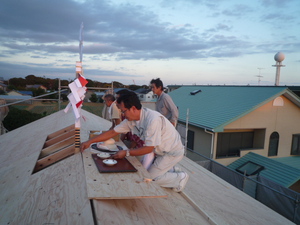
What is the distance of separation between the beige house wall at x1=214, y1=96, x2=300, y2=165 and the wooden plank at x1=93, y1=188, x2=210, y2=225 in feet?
27.5

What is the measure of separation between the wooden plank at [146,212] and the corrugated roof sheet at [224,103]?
295 inches

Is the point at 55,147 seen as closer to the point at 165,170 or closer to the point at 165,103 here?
the point at 165,170

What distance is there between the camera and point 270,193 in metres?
6.20

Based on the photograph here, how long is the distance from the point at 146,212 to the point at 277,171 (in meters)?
8.76

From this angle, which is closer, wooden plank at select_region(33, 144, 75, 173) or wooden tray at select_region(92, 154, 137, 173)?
wooden tray at select_region(92, 154, 137, 173)

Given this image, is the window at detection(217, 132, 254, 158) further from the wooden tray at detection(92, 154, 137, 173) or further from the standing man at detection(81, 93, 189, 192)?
the wooden tray at detection(92, 154, 137, 173)

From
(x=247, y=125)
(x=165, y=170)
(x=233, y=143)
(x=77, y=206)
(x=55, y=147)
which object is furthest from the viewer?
(x=233, y=143)

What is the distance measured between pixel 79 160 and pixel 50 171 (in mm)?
355

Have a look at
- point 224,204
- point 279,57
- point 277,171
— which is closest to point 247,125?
point 277,171

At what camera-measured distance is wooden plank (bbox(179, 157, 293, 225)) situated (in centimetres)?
310

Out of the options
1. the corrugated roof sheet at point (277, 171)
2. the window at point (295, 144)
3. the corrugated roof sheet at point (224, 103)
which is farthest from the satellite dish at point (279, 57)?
the corrugated roof sheet at point (277, 171)

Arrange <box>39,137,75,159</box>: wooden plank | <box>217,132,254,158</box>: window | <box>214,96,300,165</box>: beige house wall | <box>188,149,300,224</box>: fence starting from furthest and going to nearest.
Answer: <box>217,132,254,158</box>: window, <box>214,96,300,165</box>: beige house wall, <box>188,149,300,224</box>: fence, <box>39,137,75,159</box>: wooden plank

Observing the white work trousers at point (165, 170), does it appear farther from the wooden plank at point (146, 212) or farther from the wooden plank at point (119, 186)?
the wooden plank at point (119, 186)

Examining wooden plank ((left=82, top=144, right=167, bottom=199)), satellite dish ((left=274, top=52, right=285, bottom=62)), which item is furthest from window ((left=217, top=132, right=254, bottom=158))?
wooden plank ((left=82, top=144, right=167, bottom=199))
